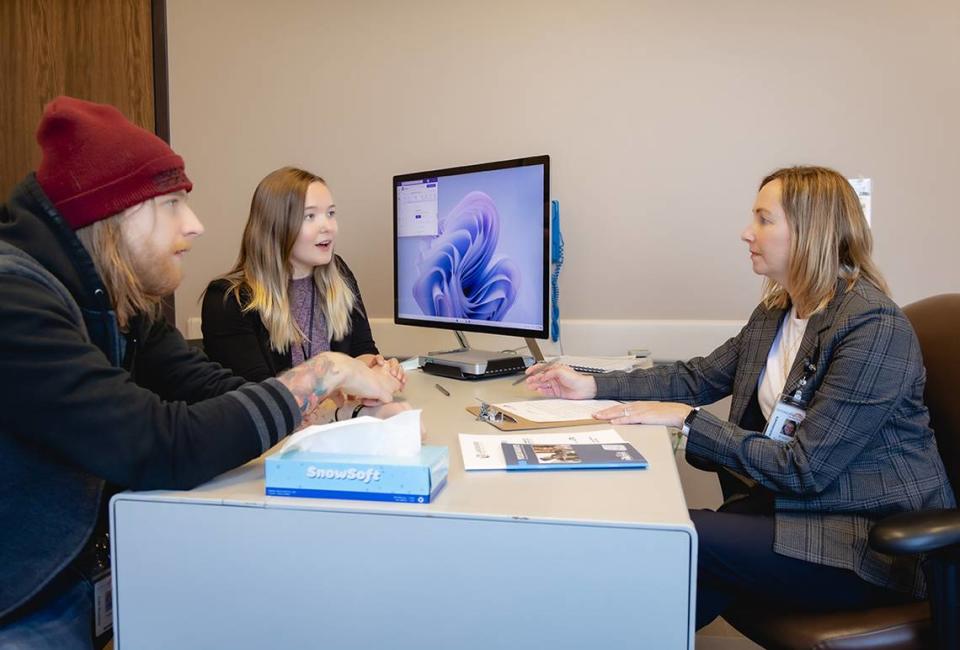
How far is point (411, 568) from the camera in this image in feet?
3.19

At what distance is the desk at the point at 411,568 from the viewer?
93 centimetres

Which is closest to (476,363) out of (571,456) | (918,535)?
(571,456)

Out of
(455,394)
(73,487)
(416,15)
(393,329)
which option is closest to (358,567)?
(73,487)

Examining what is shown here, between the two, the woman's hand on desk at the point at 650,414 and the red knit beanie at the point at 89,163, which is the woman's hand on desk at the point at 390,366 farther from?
the red knit beanie at the point at 89,163

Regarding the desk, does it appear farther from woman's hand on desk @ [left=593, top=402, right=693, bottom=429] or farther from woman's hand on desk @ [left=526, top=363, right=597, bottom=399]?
woman's hand on desk @ [left=526, top=363, right=597, bottom=399]

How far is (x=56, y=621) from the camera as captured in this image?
1.05m

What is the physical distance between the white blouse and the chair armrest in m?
0.49

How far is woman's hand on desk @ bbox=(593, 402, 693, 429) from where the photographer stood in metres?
1.46

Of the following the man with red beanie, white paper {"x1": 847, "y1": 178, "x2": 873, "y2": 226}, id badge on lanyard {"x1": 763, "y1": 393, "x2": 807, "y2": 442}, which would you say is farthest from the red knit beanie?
white paper {"x1": 847, "y1": 178, "x2": 873, "y2": 226}

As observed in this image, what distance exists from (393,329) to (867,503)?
180cm

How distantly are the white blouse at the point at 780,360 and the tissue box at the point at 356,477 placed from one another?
34.4 inches

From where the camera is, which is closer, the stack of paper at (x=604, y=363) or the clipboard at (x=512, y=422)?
the clipboard at (x=512, y=422)

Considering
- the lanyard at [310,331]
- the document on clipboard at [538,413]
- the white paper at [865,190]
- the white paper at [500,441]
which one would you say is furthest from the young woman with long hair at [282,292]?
the white paper at [865,190]

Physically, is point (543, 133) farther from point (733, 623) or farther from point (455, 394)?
point (733, 623)
